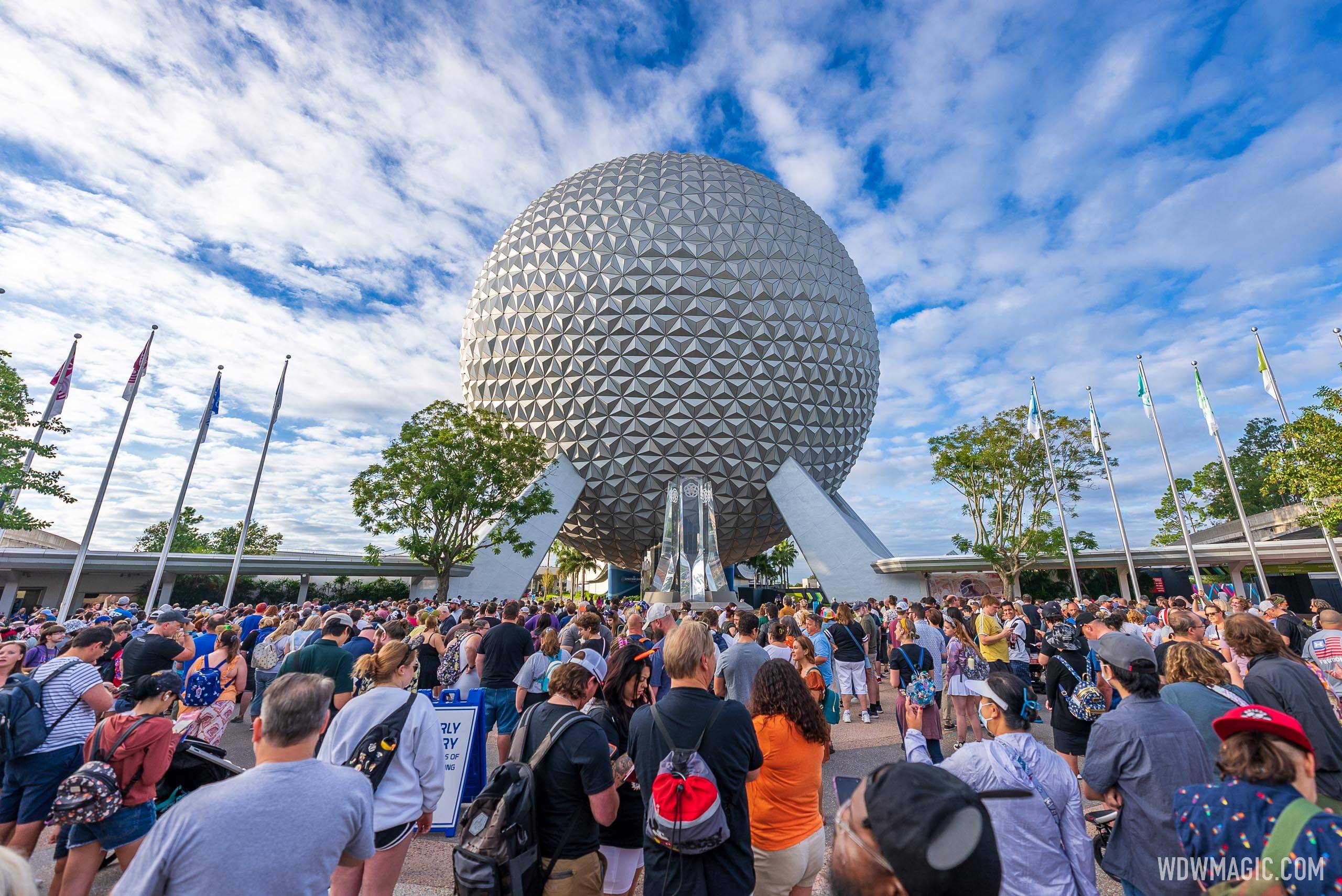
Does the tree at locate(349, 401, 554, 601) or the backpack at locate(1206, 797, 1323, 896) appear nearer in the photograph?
the backpack at locate(1206, 797, 1323, 896)

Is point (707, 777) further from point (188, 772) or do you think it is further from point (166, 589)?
point (166, 589)

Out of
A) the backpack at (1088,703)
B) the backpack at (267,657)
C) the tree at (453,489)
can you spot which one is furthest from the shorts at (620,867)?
the tree at (453,489)

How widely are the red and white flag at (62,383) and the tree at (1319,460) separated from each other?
3389 cm

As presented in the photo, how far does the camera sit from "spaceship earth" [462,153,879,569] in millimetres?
22922

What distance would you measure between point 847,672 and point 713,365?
15.9 meters

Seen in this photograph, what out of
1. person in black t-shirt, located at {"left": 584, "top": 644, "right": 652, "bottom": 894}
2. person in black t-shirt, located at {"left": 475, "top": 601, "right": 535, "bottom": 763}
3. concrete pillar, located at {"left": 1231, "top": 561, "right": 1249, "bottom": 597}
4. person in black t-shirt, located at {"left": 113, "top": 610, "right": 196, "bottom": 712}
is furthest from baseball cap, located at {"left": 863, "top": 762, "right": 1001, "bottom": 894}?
concrete pillar, located at {"left": 1231, "top": 561, "right": 1249, "bottom": 597}

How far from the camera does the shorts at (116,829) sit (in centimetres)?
333

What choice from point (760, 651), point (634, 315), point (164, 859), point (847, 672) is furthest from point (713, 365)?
point (164, 859)

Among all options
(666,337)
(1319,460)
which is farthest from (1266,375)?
(666,337)

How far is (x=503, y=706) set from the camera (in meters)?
6.14

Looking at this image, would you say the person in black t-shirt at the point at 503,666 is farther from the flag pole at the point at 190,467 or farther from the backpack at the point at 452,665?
the flag pole at the point at 190,467

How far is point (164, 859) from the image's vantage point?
67.4 inches

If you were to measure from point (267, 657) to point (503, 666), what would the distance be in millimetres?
3833

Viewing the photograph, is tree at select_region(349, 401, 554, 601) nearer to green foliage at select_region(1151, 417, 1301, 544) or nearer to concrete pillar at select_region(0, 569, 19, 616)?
concrete pillar at select_region(0, 569, 19, 616)
